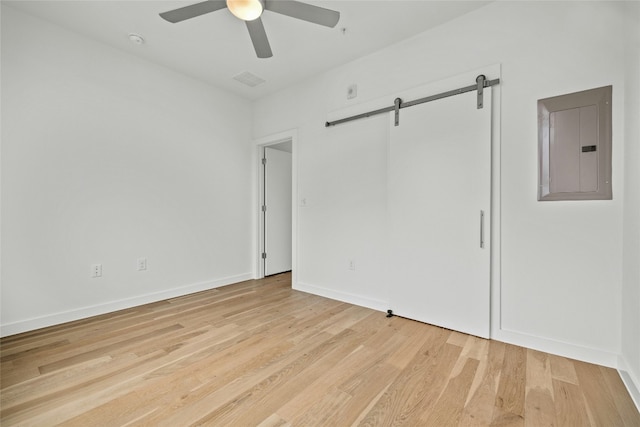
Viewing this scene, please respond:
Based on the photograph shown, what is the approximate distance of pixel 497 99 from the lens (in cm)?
226

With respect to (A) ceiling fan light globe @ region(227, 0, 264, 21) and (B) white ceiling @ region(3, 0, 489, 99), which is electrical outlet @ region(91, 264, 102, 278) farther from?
(A) ceiling fan light globe @ region(227, 0, 264, 21)

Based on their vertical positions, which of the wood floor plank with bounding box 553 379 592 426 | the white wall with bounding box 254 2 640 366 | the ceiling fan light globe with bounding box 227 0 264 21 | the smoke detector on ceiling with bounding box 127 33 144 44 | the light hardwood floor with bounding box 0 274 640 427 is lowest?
the light hardwood floor with bounding box 0 274 640 427

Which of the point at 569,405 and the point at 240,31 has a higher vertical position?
the point at 240,31

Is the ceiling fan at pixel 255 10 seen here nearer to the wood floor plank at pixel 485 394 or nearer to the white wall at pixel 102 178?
the white wall at pixel 102 178

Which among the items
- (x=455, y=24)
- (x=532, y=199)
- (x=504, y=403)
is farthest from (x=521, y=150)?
(x=504, y=403)

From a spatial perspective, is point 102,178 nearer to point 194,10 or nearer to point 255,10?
point 194,10

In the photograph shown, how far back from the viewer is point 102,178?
287 centimetres

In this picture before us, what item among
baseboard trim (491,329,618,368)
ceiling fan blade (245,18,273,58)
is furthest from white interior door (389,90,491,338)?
ceiling fan blade (245,18,273,58)

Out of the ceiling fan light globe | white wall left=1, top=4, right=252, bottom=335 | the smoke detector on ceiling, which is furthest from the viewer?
the smoke detector on ceiling

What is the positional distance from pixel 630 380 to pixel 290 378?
6.62ft

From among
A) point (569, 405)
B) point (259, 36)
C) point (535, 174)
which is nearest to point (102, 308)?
point (259, 36)

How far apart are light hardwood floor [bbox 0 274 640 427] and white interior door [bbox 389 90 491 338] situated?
26 centimetres

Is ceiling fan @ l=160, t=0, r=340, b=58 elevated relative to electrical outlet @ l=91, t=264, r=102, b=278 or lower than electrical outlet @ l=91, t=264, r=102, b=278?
elevated

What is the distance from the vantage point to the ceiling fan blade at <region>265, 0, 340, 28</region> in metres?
1.95
